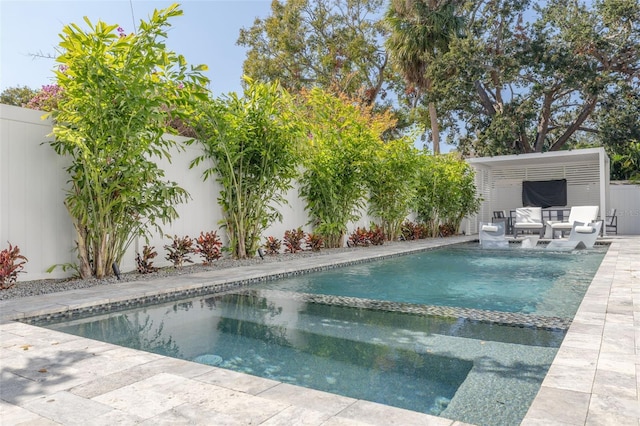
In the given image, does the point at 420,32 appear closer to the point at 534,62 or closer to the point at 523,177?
the point at 534,62

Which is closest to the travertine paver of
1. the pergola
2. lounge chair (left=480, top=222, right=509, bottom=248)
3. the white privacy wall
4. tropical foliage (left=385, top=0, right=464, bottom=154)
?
the white privacy wall

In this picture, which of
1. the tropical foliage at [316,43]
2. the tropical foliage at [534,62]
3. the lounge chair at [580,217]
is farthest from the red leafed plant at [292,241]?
the tropical foliage at [316,43]

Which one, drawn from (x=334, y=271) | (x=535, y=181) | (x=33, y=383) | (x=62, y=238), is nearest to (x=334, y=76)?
(x=535, y=181)

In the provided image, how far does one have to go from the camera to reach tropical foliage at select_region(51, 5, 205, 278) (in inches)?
187

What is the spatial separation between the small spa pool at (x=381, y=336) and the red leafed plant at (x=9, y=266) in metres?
1.37

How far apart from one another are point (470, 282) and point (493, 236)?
570 cm

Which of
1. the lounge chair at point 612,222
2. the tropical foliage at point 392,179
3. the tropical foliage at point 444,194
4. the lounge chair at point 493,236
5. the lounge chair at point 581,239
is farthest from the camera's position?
the lounge chair at point 612,222

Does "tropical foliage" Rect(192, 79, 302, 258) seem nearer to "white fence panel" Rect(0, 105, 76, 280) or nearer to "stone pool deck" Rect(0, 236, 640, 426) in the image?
"white fence panel" Rect(0, 105, 76, 280)

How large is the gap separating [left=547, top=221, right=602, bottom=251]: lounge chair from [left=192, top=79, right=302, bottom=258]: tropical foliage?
6.84 m

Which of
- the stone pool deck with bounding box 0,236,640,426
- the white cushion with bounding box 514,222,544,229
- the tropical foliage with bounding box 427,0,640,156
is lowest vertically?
the stone pool deck with bounding box 0,236,640,426

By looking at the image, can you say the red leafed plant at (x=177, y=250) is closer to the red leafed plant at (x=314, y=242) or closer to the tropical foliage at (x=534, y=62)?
the red leafed plant at (x=314, y=242)

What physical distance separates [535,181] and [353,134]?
35.0 feet

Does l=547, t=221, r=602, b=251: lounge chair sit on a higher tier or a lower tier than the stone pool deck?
higher

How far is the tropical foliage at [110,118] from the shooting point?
476cm
